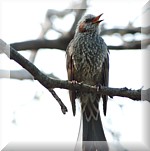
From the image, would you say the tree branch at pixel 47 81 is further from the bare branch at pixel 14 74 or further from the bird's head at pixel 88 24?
the bird's head at pixel 88 24

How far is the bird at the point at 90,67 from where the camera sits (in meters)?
2.33

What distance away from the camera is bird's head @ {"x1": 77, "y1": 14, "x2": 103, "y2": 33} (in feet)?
7.85

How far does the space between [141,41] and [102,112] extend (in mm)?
553

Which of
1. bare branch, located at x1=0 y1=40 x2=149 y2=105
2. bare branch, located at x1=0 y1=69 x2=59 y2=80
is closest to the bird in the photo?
bare branch, located at x1=0 y1=69 x2=59 y2=80

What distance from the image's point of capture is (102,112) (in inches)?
93.0

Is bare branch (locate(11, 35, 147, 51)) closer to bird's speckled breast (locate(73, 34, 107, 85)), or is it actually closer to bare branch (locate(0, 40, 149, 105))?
bird's speckled breast (locate(73, 34, 107, 85))

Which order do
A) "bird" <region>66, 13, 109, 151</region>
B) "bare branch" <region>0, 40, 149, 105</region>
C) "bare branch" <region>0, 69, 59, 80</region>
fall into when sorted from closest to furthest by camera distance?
"bare branch" <region>0, 40, 149, 105</region>, "bare branch" <region>0, 69, 59, 80</region>, "bird" <region>66, 13, 109, 151</region>

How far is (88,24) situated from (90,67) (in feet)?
1.03

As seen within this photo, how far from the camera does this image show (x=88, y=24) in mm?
2465

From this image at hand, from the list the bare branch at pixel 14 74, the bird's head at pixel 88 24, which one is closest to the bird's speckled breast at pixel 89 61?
the bird's head at pixel 88 24

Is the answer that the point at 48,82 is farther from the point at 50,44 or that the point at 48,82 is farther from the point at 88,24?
the point at 88,24

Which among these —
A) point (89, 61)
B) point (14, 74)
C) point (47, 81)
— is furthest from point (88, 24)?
point (47, 81)

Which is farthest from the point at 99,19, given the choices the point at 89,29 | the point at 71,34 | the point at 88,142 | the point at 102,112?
the point at 88,142

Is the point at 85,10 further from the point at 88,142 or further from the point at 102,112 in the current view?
the point at 88,142
